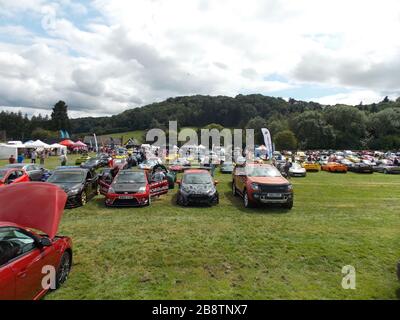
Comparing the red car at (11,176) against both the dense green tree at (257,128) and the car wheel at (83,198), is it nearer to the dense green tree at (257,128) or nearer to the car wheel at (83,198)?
the car wheel at (83,198)

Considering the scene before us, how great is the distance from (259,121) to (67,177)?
10389cm

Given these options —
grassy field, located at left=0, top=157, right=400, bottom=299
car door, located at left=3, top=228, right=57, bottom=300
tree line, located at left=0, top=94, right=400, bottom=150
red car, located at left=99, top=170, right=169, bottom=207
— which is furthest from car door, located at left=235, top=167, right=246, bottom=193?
tree line, located at left=0, top=94, right=400, bottom=150

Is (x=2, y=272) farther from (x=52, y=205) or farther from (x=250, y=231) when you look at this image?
(x=250, y=231)

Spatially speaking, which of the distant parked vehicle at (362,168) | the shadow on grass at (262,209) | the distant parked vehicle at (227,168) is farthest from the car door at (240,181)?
the distant parked vehicle at (362,168)

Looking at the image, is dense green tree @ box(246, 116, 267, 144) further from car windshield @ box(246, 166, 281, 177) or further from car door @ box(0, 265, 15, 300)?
car door @ box(0, 265, 15, 300)

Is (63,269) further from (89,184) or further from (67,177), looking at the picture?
(89,184)

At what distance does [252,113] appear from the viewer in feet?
458

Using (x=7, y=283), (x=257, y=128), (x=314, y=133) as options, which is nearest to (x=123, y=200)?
(x=7, y=283)

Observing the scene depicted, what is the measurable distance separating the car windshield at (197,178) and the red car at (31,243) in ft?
25.6

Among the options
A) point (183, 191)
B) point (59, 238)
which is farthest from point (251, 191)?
point (59, 238)

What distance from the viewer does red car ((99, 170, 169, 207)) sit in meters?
12.2

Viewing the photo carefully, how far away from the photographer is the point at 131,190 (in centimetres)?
1238
